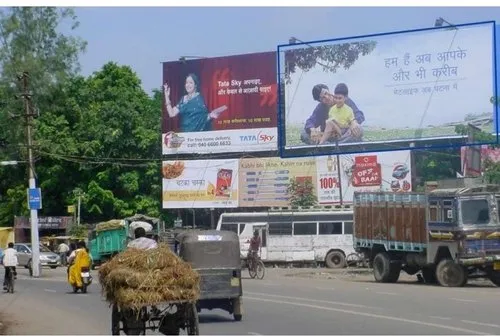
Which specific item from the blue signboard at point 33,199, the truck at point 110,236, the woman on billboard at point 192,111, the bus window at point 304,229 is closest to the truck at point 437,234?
the bus window at point 304,229

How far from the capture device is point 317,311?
1966 centimetres

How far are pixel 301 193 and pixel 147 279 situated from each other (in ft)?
119

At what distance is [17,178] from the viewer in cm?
6375

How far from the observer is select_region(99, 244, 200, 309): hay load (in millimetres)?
11883

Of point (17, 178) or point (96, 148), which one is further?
point (17, 178)

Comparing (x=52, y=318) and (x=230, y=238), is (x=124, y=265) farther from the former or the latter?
(x=52, y=318)

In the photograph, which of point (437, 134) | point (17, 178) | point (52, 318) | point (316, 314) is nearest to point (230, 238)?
point (316, 314)

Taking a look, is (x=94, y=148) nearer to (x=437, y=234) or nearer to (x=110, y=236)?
(x=110, y=236)

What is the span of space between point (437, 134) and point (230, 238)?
22.2 meters

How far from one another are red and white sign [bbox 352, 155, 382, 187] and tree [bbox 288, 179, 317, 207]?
2.18 metres

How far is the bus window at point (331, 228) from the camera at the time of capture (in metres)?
41.2

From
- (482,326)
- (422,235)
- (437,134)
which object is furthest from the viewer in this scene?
(437,134)

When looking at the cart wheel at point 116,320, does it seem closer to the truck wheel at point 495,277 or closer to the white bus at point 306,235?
the truck wheel at point 495,277

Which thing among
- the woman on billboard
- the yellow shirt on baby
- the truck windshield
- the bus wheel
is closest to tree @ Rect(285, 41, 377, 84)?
the yellow shirt on baby
